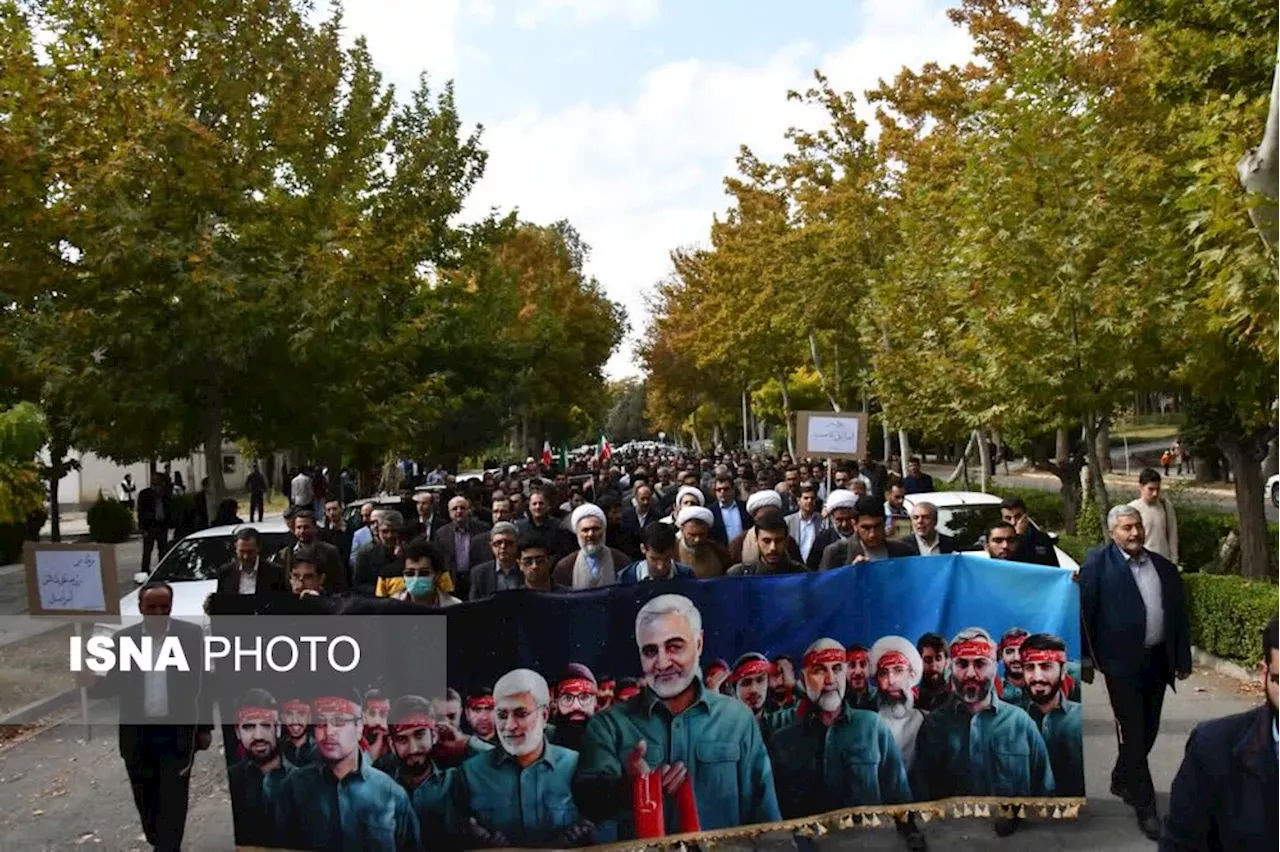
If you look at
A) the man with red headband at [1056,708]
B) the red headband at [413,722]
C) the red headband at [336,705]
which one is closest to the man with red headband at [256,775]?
the red headband at [336,705]

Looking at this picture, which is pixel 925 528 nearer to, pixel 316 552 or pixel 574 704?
pixel 574 704

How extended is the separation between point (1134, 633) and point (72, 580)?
7.28 metres

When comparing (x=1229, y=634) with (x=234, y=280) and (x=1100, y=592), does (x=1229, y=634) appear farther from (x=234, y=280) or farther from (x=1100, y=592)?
(x=234, y=280)

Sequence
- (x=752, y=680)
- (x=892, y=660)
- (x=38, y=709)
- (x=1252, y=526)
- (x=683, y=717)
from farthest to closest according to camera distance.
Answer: (x=1252, y=526) < (x=38, y=709) < (x=892, y=660) < (x=752, y=680) < (x=683, y=717)

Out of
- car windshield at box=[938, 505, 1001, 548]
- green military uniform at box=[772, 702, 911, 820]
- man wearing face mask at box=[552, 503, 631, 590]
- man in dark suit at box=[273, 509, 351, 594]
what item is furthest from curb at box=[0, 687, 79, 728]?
car windshield at box=[938, 505, 1001, 548]

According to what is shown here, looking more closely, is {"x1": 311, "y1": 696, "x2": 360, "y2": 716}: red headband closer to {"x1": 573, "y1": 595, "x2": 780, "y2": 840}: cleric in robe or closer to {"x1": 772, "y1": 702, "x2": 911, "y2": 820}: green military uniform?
{"x1": 573, "y1": 595, "x2": 780, "y2": 840}: cleric in robe

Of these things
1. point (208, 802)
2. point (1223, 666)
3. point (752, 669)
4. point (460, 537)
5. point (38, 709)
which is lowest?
point (1223, 666)

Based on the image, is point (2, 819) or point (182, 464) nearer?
point (2, 819)

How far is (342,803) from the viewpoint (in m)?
6.25

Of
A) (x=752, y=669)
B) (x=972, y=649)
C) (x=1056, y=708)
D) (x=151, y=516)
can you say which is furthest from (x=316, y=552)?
(x=151, y=516)

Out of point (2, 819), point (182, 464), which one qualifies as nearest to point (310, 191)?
point (2, 819)

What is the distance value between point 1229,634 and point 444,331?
19238 mm

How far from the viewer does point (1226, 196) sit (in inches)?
326

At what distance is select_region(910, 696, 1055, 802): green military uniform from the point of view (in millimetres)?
6758
